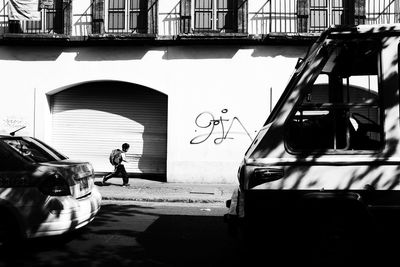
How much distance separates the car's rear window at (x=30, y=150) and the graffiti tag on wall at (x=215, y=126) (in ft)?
25.0

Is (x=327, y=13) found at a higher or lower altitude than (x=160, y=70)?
higher

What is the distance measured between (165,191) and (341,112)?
8471 mm

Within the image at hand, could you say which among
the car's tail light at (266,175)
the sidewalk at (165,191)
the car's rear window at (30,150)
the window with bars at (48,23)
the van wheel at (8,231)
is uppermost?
the window with bars at (48,23)

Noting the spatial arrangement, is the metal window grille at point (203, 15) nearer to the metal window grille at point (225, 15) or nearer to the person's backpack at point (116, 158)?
the metal window grille at point (225, 15)

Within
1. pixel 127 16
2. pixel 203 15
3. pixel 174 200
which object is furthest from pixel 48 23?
pixel 174 200

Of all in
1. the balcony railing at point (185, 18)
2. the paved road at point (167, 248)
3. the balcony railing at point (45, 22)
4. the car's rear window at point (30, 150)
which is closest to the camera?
the paved road at point (167, 248)

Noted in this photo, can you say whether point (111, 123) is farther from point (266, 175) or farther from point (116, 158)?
point (266, 175)

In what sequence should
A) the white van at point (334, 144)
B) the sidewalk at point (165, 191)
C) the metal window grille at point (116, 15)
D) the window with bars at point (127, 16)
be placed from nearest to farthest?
the white van at point (334, 144)
the sidewalk at point (165, 191)
the window with bars at point (127, 16)
the metal window grille at point (116, 15)

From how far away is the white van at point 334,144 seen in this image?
407cm

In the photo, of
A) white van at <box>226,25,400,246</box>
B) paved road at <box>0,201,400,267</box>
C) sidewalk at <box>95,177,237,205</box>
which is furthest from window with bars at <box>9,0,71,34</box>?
white van at <box>226,25,400,246</box>

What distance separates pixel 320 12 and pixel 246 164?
447 inches

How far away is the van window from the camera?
4.14 m

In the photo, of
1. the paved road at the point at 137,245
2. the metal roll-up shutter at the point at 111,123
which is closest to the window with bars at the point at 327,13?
the metal roll-up shutter at the point at 111,123

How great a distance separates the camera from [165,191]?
12047 millimetres
